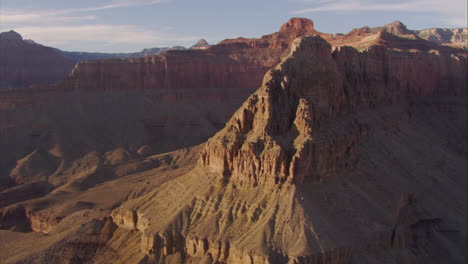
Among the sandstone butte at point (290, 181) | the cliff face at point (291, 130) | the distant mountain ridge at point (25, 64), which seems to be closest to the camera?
the sandstone butte at point (290, 181)

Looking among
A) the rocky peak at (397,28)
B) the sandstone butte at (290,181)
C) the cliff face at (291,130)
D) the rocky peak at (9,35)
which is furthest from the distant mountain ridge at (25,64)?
the cliff face at (291,130)

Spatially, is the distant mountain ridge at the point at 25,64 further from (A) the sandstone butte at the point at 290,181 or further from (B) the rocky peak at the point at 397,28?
(B) the rocky peak at the point at 397,28

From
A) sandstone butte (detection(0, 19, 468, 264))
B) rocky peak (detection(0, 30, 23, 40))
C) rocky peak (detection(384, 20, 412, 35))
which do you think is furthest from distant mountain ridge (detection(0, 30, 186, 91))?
rocky peak (detection(384, 20, 412, 35))

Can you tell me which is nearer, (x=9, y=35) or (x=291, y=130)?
(x=291, y=130)

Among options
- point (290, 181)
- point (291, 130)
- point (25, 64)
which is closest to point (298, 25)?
point (25, 64)

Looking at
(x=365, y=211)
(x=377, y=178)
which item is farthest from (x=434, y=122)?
(x=365, y=211)

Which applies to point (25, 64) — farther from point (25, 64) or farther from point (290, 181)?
point (290, 181)

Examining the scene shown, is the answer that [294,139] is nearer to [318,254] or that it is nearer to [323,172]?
[323,172]

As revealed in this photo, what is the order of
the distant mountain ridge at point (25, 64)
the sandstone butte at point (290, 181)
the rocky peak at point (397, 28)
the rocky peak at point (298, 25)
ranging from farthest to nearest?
1. the rocky peak at point (397, 28)
2. the distant mountain ridge at point (25, 64)
3. the rocky peak at point (298, 25)
4. the sandstone butte at point (290, 181)
